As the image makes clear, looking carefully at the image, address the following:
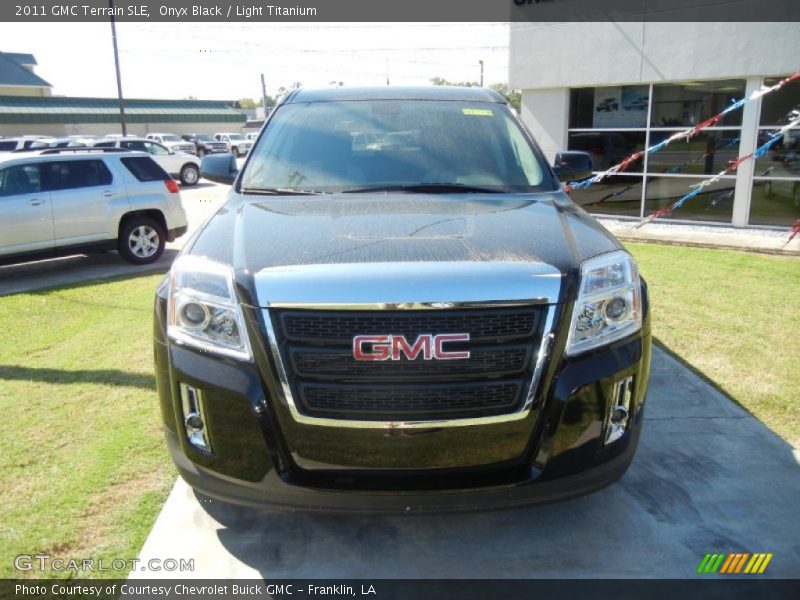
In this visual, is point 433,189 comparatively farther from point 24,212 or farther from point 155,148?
point 155,148

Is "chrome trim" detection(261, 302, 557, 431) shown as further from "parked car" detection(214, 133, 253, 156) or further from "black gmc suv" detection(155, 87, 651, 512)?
"parked car" detection(214, 133, 253, 156)

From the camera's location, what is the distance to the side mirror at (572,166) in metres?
4.21

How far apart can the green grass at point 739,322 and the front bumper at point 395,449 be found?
2026mm

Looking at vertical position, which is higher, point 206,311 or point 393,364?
point 206,311

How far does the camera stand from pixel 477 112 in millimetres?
4027

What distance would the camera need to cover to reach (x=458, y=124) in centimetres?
391

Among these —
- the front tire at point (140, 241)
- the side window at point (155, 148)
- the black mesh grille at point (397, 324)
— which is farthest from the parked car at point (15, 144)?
the black mesh grille at point (397, 324)

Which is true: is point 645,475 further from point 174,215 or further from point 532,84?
point 532,84

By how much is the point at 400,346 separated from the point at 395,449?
382 mm

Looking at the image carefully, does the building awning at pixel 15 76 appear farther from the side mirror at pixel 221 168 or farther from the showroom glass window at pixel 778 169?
the side mirror at pixel 221 168

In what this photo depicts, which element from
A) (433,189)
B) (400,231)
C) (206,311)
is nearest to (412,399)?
(400,231)

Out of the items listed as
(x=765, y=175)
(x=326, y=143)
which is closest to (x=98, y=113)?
(x=765, y=175)

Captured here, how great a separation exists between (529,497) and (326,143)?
7.46 ft

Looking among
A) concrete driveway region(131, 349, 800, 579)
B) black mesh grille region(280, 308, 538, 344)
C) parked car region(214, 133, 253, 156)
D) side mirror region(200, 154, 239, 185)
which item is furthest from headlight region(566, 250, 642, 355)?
parked car region(214, 133, 253, 156)
